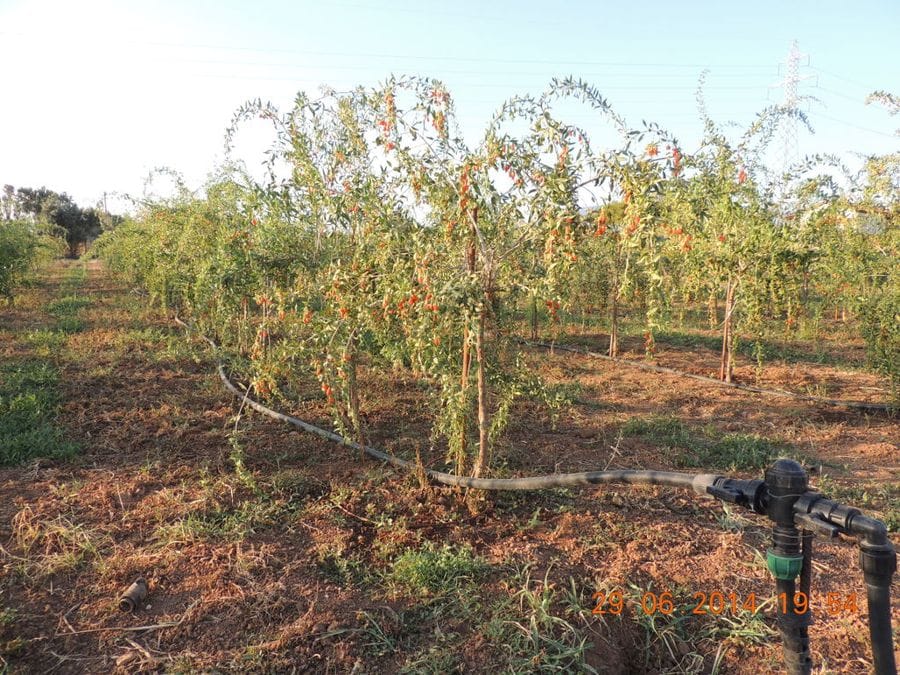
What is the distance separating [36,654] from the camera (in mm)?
2529

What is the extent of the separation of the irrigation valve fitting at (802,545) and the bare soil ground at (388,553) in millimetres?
914

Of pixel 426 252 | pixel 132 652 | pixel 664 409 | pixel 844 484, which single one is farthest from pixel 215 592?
pixel 664 409

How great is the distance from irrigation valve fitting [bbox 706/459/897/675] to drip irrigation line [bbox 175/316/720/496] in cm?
25

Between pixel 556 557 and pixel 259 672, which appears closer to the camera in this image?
pixel 259 672

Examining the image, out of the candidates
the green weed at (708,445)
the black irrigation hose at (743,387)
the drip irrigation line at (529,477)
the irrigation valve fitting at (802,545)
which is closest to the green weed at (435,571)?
the drip irrigation line at (529,477)

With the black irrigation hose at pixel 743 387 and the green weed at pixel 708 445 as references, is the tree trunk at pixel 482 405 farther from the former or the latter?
the green weed at pixel 708 445

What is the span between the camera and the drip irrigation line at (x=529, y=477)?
2.07 m

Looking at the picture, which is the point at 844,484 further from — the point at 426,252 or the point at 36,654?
the point at 36,654

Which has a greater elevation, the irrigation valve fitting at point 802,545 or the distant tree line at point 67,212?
the distant tree line at point 67,212

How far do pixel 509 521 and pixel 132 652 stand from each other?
211cm

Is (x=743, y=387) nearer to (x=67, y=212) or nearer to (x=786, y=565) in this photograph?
(x=786, y=565)

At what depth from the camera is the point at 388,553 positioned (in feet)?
10.5
